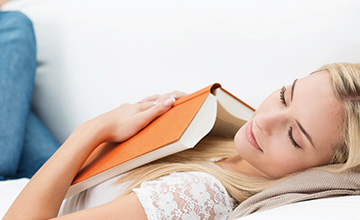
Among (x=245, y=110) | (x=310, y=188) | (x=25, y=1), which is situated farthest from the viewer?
(x=25, y=1)

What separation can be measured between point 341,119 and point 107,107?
82 centimetres

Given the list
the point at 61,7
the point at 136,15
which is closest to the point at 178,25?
the point at 136,15

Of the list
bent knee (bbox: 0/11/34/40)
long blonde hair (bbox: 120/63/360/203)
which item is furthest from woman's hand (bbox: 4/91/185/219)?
bent knee (bbox: 0/11/34/40)

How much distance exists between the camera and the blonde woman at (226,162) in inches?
33.6

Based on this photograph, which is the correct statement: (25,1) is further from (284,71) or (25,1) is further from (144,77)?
(284,71)

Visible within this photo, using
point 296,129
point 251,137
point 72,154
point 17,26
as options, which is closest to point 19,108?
point 17,26

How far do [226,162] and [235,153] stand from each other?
37 mm

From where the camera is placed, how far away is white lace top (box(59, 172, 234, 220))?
2.76 feet

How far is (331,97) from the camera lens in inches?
34.1

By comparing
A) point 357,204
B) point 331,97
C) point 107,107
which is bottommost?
point 107,107

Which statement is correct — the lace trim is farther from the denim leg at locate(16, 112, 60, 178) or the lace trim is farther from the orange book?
the denim leg at locate(16, 112, 60, 178)

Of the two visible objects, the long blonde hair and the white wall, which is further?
the white wall

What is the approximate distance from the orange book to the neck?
10cm

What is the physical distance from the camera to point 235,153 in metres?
1.11
